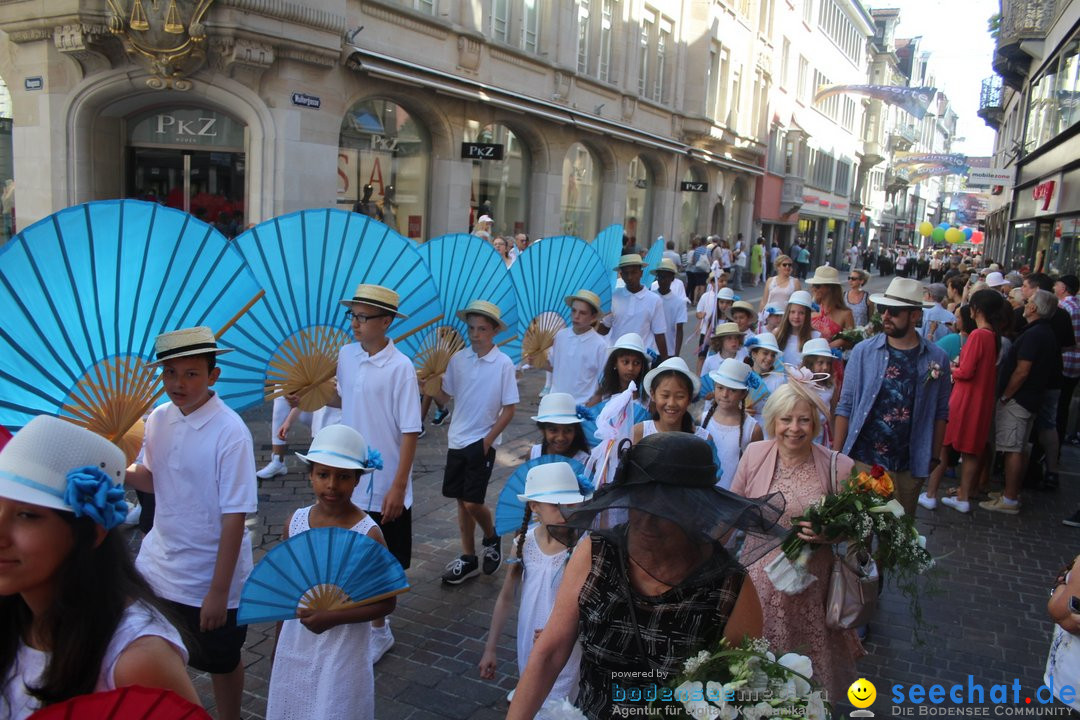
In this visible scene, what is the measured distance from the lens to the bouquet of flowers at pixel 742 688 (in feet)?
6.46

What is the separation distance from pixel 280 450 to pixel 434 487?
1393 mm

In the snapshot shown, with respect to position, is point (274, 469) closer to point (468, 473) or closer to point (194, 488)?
point (468, 473)

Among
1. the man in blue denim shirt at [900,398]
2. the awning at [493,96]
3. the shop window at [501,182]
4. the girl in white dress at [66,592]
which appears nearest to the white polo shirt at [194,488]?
the girl in white dress at [66,592]

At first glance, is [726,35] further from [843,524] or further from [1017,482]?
[843,524]

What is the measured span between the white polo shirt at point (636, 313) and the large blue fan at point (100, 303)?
5.13m

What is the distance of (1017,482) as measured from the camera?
26.5ft

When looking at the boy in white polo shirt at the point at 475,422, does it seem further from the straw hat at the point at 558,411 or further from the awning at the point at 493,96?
the awning at the point at 493,96

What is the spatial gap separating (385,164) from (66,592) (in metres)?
15.8

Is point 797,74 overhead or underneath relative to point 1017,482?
overhead

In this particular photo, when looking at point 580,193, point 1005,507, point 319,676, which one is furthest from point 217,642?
point 580,193

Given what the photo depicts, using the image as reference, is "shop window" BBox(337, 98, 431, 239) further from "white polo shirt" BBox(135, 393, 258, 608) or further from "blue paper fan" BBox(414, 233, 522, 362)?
"white polo shirt" BBox(135, 393, 258, 608)

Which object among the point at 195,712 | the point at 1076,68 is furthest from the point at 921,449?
the point at 1076,68

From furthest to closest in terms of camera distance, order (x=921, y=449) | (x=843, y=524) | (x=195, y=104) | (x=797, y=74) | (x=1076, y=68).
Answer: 1. (x=797, y=74)
2. (x=1076, y=68)
3. (x=195, y=104)
4. (x=921, y=449)
5. (x=843, y=524)

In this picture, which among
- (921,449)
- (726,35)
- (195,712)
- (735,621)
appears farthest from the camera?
(726,35)
